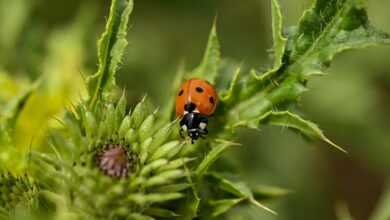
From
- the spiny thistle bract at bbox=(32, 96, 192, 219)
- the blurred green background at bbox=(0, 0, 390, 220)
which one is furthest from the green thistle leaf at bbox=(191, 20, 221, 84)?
the blurred green background at bbox=(0, 0, 390, 220)

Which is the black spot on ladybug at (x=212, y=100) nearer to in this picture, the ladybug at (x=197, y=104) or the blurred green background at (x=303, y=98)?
the ladybug at (x=197, y=104)

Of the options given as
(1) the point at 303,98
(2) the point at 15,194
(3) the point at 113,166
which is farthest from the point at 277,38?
(1) the point at 303,98

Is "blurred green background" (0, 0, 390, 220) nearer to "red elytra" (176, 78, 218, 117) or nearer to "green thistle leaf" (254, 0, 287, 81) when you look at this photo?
"red elytra" (176, 78, 218, 117)

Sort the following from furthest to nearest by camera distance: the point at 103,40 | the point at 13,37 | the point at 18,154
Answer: the point at 13,37
the point at 18,154
the point at 103,40

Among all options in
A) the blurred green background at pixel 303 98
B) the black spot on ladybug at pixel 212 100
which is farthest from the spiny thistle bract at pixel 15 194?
the blurred green background at pixel 303 98

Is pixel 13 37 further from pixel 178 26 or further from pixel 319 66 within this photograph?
pixel 319 66

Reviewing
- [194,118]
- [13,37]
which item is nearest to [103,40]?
[194,118]
